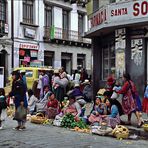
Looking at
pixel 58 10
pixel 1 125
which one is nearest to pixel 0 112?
pixel 1 125

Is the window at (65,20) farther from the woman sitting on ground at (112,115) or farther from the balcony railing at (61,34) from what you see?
the woman sitting on ground at (112,115)

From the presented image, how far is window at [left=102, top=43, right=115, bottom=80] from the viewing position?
743 inches

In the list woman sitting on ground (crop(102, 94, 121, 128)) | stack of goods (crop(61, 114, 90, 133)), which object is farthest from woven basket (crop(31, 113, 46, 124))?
woman sitting on ground (crop(102, 94, 121, 128))

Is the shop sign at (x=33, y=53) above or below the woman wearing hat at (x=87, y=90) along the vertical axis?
above

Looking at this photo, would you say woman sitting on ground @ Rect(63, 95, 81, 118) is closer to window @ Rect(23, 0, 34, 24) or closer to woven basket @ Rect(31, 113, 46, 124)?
woven basket @ Rect(31, 113, 46, 124)

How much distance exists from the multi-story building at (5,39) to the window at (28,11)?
1.93m

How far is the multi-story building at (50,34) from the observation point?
3053 centimetres

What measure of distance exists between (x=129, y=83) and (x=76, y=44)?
23.9 meters

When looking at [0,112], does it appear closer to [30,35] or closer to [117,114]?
[117,114]

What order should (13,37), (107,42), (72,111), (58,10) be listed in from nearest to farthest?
(72,111) → (107,42) → (13,37) → (58,10)

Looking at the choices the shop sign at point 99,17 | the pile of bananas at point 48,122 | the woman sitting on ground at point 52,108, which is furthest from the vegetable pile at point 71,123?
the shop sign at point 99,17

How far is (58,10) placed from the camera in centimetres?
3441

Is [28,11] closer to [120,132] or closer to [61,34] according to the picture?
[61,34]

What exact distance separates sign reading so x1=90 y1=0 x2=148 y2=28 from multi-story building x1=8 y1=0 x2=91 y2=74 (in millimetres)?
13998
